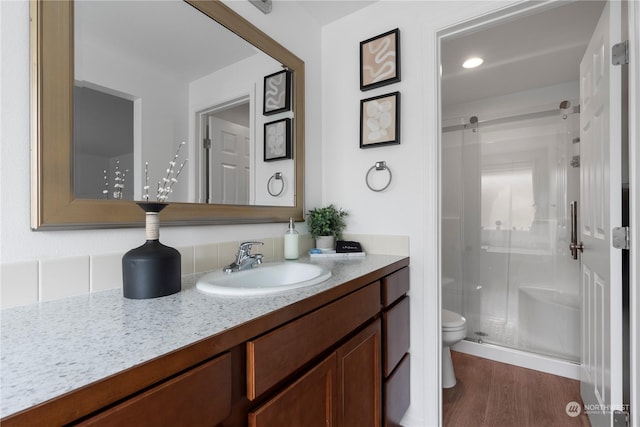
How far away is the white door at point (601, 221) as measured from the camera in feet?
3.99

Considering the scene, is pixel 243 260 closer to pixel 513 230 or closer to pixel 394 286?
pixel 394 286

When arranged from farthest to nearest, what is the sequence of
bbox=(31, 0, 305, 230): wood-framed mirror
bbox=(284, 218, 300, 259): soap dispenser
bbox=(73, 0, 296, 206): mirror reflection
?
bbox=(284, 218, 300, 259): soap dispenser
bbox=(73, 0, 296, 206): mirror reflection
bbox=(31, 0, 305, 230): wood-framed mirror

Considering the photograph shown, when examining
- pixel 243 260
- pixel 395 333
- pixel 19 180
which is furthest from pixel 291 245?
pixel 19 180

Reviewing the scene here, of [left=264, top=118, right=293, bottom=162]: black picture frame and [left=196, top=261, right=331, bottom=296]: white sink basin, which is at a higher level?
[left=264, top=118, right=293, bottom=162]: black picture frame

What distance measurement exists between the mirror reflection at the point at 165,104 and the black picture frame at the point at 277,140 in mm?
32

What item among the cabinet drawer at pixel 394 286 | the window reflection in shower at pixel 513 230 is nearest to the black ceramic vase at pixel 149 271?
the cabinet drawer at pixel 394 286

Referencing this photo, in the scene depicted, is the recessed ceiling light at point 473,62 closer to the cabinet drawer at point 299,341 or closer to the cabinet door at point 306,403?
the cabinet drawer at point 299,341

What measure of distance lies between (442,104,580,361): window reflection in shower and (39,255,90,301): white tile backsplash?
2822mm

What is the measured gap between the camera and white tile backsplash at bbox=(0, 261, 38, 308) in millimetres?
695

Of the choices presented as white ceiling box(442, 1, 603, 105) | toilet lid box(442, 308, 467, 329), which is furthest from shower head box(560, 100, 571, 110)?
toilet lid box(442, 308, 467, 329)
